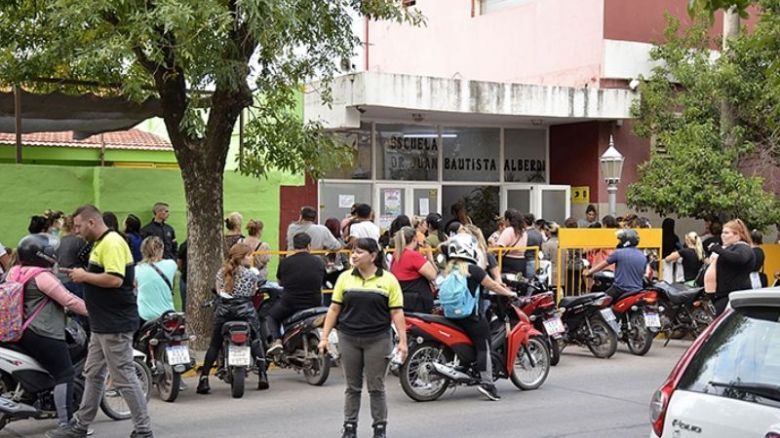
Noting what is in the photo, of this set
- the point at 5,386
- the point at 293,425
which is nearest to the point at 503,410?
the point at 293,425

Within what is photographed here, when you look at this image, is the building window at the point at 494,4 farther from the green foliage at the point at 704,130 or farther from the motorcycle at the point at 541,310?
the motorcycle at the point at 541,310

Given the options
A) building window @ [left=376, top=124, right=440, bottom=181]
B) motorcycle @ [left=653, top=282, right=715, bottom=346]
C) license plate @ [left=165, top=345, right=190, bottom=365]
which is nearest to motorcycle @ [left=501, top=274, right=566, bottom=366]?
motorcycle @ [left=653, top=282, right=715, bottom=346]

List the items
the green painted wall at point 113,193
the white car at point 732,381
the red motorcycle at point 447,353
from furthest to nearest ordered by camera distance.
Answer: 1. the green painted wall at point 113,193
2. the red motorcycle at point 447,353
3. the white car at point 732,381

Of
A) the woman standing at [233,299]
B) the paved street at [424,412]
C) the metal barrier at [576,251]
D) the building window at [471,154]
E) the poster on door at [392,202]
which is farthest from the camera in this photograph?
the building window at [471,154]

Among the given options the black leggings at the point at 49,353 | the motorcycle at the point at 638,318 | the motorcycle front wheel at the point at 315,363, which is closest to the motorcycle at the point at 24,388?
the black leggings at the point at 49,353

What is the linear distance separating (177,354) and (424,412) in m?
2.58

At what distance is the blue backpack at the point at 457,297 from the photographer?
387 inches

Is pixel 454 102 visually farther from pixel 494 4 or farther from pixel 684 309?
pixel 684 309

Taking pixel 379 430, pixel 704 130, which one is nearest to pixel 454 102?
pixel 704 130

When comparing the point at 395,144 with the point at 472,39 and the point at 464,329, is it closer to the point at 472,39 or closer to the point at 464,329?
the point at 472,39

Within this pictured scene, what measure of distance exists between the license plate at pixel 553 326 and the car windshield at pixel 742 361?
7.16 m

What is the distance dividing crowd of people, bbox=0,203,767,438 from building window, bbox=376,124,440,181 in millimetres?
4296

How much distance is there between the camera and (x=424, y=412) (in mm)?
9578

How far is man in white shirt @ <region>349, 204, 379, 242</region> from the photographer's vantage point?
1412 cm
